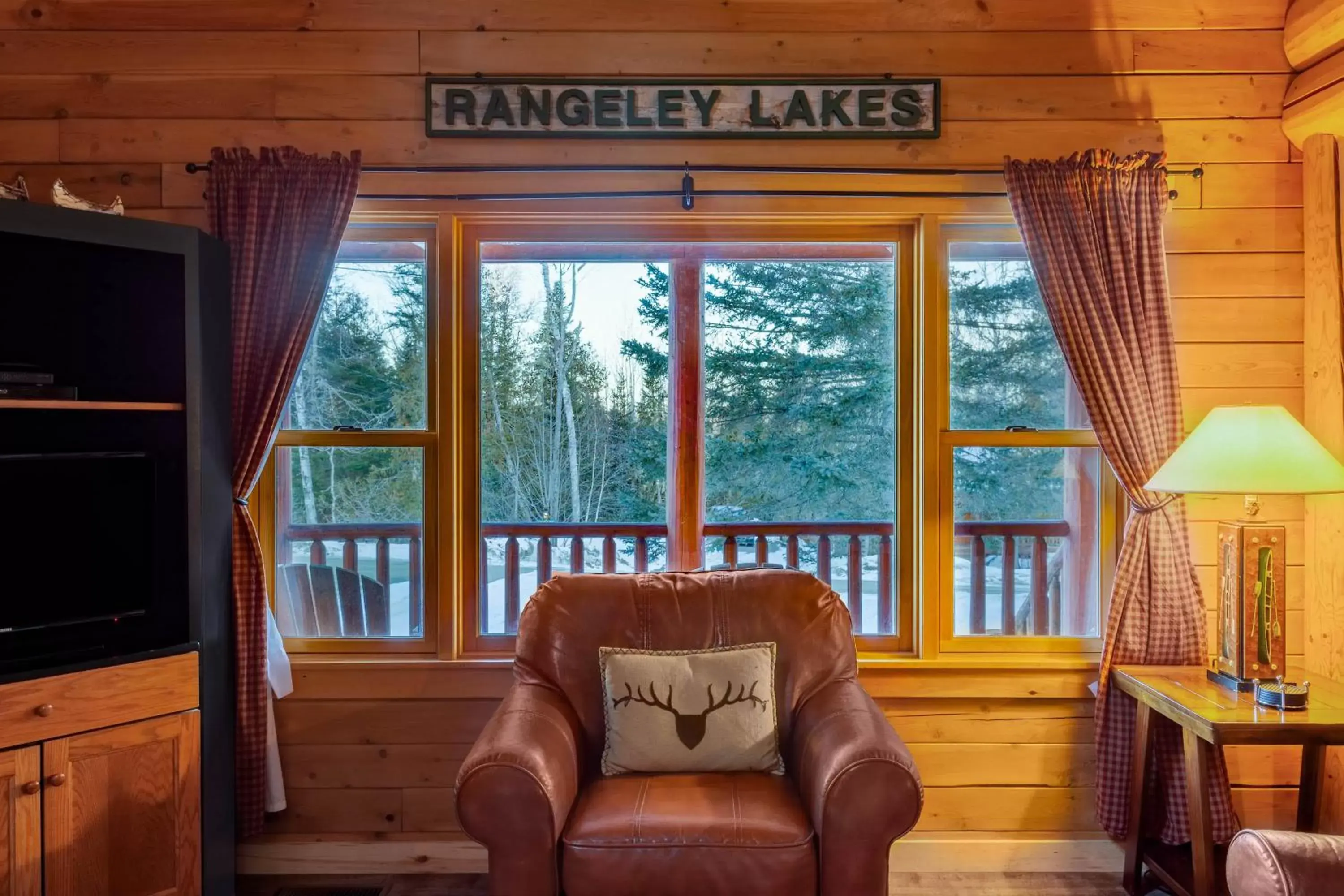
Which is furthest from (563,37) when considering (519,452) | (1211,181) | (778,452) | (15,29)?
(1211,181)

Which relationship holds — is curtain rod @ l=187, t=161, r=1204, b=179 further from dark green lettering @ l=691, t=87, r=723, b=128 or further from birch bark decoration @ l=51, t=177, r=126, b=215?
birch bark decoration @ l=51, t=177, r=126, b=215

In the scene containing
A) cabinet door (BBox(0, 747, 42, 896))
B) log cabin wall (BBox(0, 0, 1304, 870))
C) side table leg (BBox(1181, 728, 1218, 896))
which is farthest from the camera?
log cabin wall (BBox(0, 0, 1304, 870))

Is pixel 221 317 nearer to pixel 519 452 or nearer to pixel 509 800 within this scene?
pixel 519 452

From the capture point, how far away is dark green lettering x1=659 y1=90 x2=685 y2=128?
262 centimetres

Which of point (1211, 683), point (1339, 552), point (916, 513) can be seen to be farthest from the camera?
point (916, 513)

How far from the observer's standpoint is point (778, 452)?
2.78 metres

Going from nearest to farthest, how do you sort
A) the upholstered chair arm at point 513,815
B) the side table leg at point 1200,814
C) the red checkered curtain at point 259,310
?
the upholstered chair arm at point 513,815
the side table leg at point 1200,814
the red checkered curtain at point 259,310

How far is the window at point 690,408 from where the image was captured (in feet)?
9.07

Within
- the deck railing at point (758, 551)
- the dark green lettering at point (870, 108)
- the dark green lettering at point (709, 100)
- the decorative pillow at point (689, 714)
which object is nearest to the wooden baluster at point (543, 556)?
the deck railing at point (758, 551)

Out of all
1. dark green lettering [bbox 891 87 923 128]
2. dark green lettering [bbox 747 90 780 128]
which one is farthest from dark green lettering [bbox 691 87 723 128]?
dark green lettering [bbox 891 87 923 128]

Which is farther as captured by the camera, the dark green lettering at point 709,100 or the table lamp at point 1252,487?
the dark green lettering at point 709,100

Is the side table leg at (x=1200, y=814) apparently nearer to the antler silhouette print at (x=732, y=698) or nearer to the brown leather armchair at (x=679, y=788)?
the brown leather armchair at (x=679, y=788)

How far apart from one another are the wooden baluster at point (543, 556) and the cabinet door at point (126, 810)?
1.06m

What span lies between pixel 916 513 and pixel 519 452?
1.35 metres
